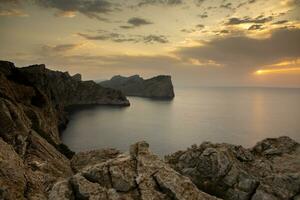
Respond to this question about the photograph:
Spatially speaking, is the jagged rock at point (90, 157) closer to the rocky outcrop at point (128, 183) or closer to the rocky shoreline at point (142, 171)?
the rocky shoreline at point (142, 171)

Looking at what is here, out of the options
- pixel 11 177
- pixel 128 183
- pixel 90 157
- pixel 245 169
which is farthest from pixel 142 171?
pixel 245 169

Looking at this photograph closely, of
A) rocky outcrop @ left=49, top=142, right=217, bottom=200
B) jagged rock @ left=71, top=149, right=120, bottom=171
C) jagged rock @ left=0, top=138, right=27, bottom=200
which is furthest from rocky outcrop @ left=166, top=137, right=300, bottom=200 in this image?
jagged rock @ left=0, top=138, right=27, bottom=200

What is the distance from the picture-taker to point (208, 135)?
143250mm

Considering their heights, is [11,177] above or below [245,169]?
above

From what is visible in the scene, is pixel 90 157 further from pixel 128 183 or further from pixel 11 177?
pixel 11 177

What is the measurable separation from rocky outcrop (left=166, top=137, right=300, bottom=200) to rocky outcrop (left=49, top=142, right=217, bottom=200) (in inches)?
805

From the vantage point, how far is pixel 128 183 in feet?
61.5

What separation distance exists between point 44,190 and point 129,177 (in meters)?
5.46

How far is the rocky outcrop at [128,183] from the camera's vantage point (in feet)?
57.8

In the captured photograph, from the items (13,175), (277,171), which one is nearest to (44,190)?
(13,175)

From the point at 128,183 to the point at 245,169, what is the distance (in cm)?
2791

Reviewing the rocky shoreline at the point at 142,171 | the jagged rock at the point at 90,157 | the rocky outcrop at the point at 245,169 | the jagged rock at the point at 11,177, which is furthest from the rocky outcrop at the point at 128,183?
the rocky outcrop at the point at 245,169

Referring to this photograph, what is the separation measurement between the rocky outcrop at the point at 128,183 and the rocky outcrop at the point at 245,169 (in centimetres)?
2045

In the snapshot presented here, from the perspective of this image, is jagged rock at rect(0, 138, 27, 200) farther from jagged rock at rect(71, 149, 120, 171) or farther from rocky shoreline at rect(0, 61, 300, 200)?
jagged rock at rect(71, 149, 120, 171)
